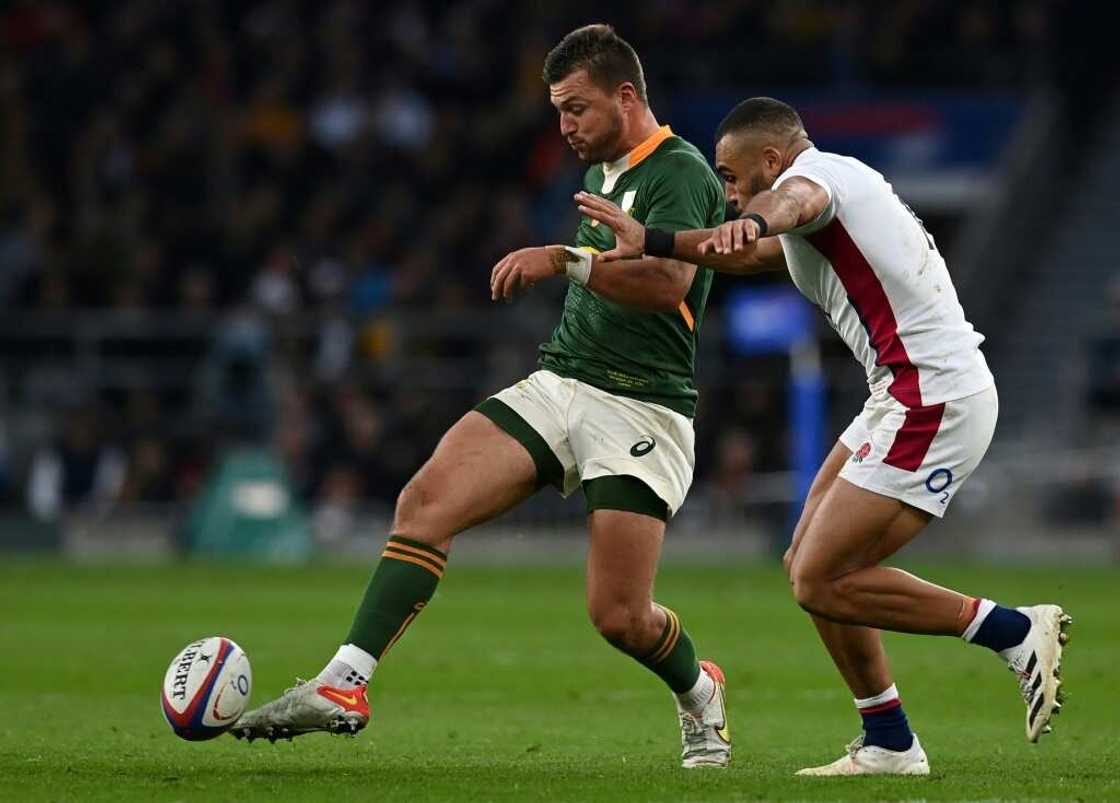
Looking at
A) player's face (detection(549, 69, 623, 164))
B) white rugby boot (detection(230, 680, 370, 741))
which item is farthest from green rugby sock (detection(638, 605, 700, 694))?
player's face (detection(549, 69, 623, 164))

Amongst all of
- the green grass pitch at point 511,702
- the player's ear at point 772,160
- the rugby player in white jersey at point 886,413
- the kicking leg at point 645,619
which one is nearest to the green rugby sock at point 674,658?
the kicking leg at point 645,619

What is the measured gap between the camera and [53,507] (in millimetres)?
24562

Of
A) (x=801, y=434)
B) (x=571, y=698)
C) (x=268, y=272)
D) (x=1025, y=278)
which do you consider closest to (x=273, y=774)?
(x=571, y=698)

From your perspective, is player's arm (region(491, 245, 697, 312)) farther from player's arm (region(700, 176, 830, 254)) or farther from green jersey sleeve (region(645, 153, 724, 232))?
player's arm (region(700, 176, 830, 254))

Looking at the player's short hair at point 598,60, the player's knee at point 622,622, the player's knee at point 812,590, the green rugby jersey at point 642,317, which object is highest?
the player's short hair at point 598,60

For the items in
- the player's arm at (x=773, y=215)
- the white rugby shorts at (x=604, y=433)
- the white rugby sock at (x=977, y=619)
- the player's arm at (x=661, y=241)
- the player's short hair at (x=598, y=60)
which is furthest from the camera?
the player's short hair at (x=598, y=60)

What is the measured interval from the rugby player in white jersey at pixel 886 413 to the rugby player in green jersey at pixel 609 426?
0.35 meters

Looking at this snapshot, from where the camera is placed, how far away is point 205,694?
25.1 ft

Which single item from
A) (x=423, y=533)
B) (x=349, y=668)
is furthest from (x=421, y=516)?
(x=349, y=668)

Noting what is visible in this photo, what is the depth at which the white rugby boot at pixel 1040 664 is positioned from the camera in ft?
25.3

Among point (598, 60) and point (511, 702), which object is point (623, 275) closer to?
point (598, 60)

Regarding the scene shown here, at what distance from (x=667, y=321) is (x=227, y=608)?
9382 mm

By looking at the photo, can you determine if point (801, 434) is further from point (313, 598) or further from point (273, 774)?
point (273, 774)

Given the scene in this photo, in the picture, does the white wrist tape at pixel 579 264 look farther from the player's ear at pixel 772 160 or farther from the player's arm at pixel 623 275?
the player's ear at pixel 772 160
